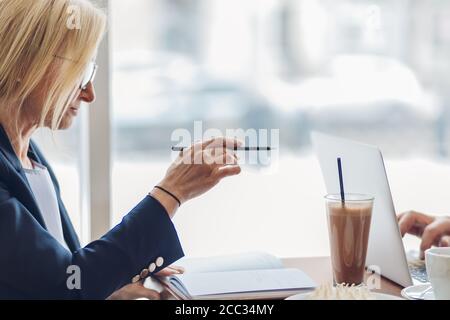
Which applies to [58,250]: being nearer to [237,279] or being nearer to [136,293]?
[136,293]

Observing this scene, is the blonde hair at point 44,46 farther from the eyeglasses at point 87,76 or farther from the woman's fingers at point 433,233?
the woman's fingers at point 433,233

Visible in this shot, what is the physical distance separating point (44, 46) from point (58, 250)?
33cm

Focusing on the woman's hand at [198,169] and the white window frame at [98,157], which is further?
the white window frame at [98,157]

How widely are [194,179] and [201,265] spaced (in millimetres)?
177

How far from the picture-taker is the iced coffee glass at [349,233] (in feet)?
2.94

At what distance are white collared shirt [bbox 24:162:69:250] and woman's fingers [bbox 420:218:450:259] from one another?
2.06ft

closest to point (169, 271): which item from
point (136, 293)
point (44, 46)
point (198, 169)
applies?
point (136, 293)

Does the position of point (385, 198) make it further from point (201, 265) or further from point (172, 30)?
point (172, 30)

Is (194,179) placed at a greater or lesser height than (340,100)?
lesser

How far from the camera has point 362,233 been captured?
90cm

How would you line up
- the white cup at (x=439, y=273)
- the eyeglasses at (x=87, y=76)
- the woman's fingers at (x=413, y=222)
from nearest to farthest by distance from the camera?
1. the white cup at (x=439, y=273)
2. the eyeglasses at (x=87, y=76)
3. the woman's fingers at (x=413, y=222)

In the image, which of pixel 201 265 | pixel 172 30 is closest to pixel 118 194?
pixel 172 30

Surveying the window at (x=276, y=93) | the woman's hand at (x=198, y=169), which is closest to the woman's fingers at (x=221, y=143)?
the woman's hand at (x=198, y=169)
